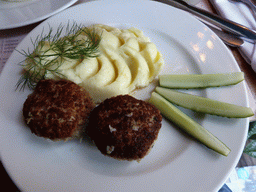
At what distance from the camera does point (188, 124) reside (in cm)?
221

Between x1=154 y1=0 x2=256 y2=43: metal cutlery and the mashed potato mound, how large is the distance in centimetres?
115

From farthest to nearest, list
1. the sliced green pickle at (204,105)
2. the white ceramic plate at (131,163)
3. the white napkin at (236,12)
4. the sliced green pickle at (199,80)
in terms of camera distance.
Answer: the white napkin at (236,12) → the sliced green pickle at (199,80) → the sliced green pickle at (204,105) → the white ceramic plate at (131,163)

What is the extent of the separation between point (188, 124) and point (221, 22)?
1.85m

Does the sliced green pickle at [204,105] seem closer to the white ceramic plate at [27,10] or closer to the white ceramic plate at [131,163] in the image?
the white ceramic plate at [131,163]

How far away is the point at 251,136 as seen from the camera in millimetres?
2555

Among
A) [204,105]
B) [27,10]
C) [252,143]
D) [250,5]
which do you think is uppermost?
[250,5]

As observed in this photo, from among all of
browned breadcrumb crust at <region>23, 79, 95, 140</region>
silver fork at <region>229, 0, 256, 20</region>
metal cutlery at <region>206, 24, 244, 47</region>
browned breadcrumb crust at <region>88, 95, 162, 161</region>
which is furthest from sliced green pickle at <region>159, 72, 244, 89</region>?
silver fork at <region>229, 0, 256, 20</region>

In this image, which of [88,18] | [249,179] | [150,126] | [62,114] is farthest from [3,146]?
[249,179]

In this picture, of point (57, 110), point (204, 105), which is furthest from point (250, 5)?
point (57, 110)

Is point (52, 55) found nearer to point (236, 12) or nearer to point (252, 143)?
point (252, 143)

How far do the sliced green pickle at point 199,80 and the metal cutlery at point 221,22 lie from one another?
0.94 m

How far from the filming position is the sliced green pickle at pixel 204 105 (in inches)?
86.4

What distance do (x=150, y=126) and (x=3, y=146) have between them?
1403 mm

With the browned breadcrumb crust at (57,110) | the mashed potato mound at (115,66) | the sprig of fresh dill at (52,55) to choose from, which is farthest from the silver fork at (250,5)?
the browned breadcrumb crust at (57,110)
